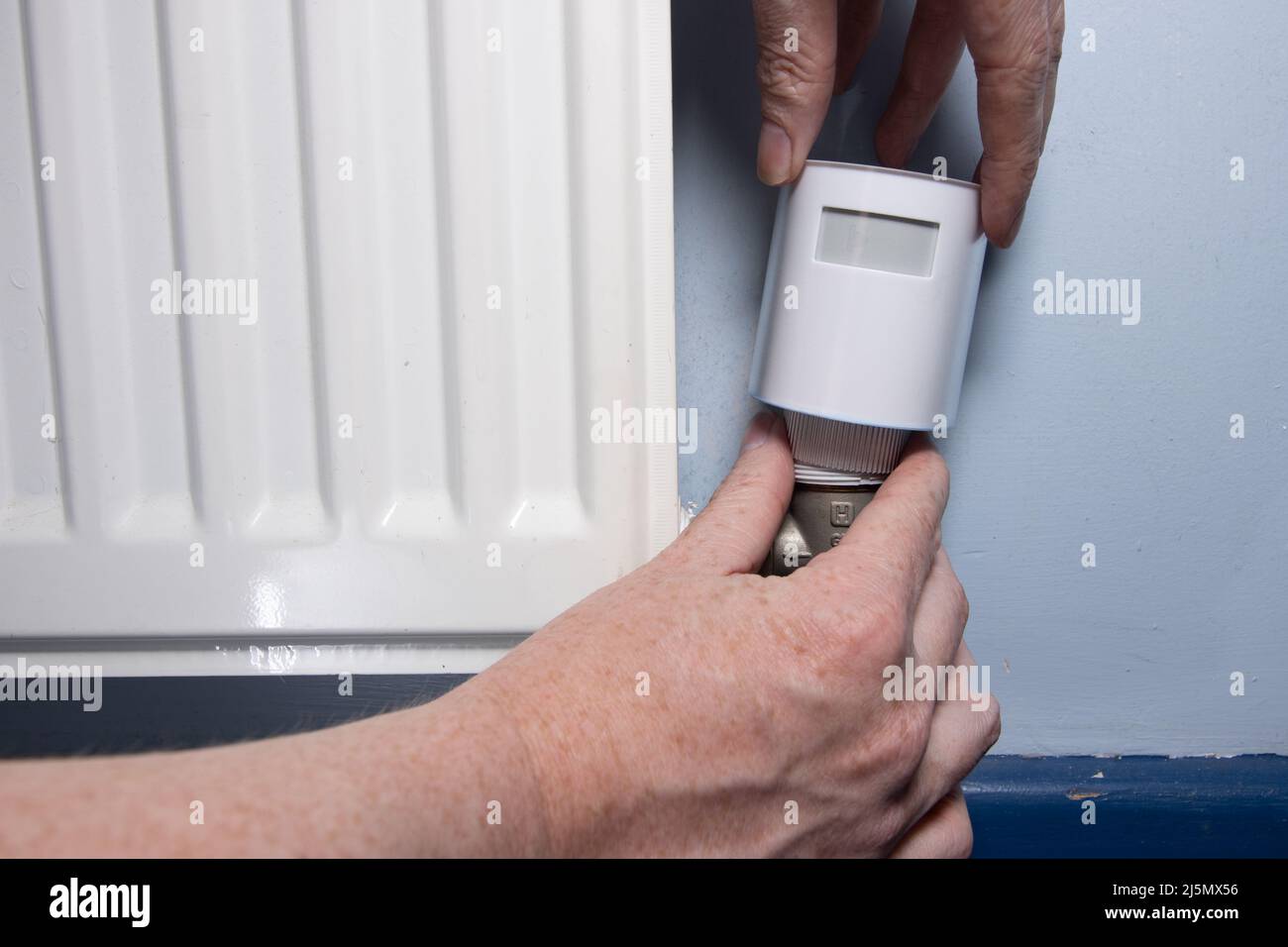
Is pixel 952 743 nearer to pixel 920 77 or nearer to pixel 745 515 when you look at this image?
pixel 745 515

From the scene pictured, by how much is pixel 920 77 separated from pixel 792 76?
4.0 inches

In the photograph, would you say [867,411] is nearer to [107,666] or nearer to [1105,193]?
[1105,193]

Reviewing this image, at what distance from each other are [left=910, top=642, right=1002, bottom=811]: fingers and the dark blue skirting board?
173 millimetres

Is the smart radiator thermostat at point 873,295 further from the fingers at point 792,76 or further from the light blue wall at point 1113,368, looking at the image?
the light blue wall at point 1113,368

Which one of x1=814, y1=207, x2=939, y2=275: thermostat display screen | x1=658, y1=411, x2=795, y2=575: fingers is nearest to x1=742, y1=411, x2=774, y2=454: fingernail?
x1=658, y1=411, x2=795, y2=575: fingers

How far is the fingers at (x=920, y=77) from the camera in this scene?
503 millimetres

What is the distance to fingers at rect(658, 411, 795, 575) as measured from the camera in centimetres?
43

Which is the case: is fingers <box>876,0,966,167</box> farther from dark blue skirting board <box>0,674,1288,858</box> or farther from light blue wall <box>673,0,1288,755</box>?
dark blue skirting board <box>0,674,1288,858</box>

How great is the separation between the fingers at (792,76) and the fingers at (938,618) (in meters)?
0.23

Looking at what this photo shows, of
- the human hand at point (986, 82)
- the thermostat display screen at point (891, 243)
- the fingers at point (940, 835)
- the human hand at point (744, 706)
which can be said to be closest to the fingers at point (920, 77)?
the human hand at point (986, 82)

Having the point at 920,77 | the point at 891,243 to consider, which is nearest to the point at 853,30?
the point at 920,77

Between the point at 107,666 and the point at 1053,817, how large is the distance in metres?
0.61

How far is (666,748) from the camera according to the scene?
0.35 meters

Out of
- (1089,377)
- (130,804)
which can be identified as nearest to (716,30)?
(1089,377)
